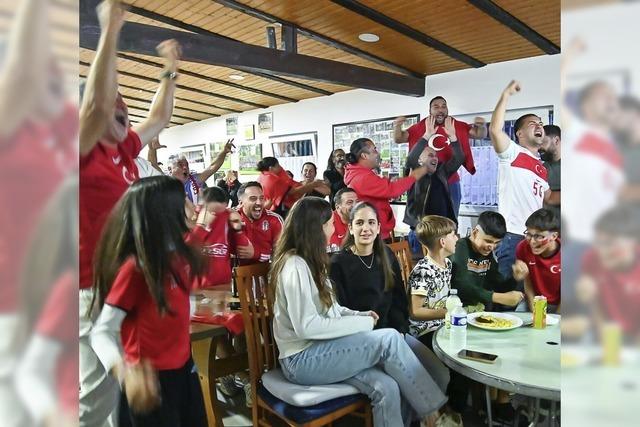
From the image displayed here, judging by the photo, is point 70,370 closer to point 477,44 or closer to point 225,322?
point 225,322

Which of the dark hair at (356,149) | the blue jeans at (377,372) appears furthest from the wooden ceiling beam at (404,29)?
the blue jeans at (377,372)

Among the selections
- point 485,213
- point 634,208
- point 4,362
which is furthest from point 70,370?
point 485,213

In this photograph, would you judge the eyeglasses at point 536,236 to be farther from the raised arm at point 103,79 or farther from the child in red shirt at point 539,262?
the raised arm at point 103,79

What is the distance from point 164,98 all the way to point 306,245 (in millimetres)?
709

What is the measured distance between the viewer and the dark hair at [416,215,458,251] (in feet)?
6.23

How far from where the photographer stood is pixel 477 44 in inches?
70.1

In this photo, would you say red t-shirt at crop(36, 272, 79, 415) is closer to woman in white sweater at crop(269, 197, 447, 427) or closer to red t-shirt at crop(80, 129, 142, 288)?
red t-shirt at crop(80, 129, 142, 288)

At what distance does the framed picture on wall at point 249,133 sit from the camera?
1252 mm

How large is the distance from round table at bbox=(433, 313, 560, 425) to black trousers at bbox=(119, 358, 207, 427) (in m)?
0.72

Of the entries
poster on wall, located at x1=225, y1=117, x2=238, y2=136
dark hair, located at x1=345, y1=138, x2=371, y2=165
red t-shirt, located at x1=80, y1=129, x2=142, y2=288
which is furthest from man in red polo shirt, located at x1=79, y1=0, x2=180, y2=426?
dark hair, located at x1=345, y1=138, x2=371, y2=165

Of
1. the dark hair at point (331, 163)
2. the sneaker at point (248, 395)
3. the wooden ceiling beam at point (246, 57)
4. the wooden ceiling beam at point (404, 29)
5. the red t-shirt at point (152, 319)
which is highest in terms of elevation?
the wooden ceiling beam at point (404, 29)

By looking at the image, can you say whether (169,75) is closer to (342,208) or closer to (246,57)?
(246,57)

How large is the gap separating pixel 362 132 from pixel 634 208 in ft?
7.21

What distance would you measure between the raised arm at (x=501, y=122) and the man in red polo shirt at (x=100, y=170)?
107cm
